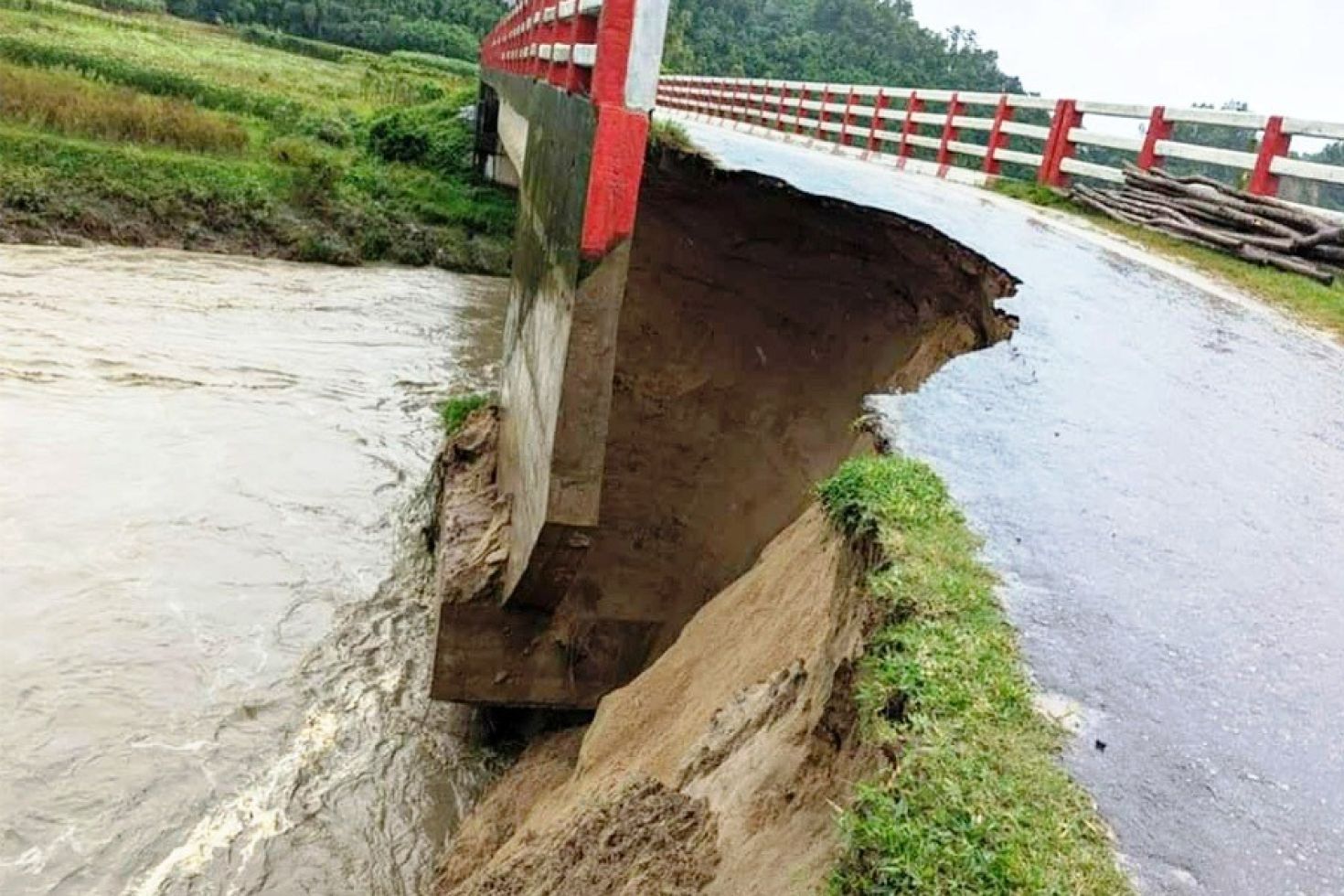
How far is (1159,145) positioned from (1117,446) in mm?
8679

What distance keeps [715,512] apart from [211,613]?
12.8 ft

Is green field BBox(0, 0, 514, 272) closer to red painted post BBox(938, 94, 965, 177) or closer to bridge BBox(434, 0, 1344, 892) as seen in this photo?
red painted post BBox(938, 94, 965, 177)

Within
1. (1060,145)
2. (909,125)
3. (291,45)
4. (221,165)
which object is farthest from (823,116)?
(291,45)

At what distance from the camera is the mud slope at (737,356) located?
7.82 meters

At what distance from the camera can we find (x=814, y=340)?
8695 millimetres

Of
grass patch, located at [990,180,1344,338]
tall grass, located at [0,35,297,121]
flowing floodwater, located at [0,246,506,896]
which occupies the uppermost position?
grass patch, located at [990,180,1344,338]

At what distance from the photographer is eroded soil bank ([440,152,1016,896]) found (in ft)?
11.4

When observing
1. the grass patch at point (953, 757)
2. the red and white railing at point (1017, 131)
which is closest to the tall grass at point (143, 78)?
the red and white railing at point (1017, 131)

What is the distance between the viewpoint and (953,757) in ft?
7.77

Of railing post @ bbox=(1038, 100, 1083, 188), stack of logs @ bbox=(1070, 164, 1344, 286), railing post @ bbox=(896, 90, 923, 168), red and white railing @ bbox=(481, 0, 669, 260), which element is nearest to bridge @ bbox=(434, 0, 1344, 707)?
red and white railing @ bbox=(481, 0, 669, 260)

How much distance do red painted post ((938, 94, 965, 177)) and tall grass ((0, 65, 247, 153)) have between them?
16.3m

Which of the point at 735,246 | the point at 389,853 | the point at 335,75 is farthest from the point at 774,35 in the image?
the point at 389,853

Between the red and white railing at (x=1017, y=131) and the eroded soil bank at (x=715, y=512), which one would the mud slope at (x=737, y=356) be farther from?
the red and white railing at (x=1017, y=131)

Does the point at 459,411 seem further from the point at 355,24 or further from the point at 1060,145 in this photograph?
the point at 355,24
